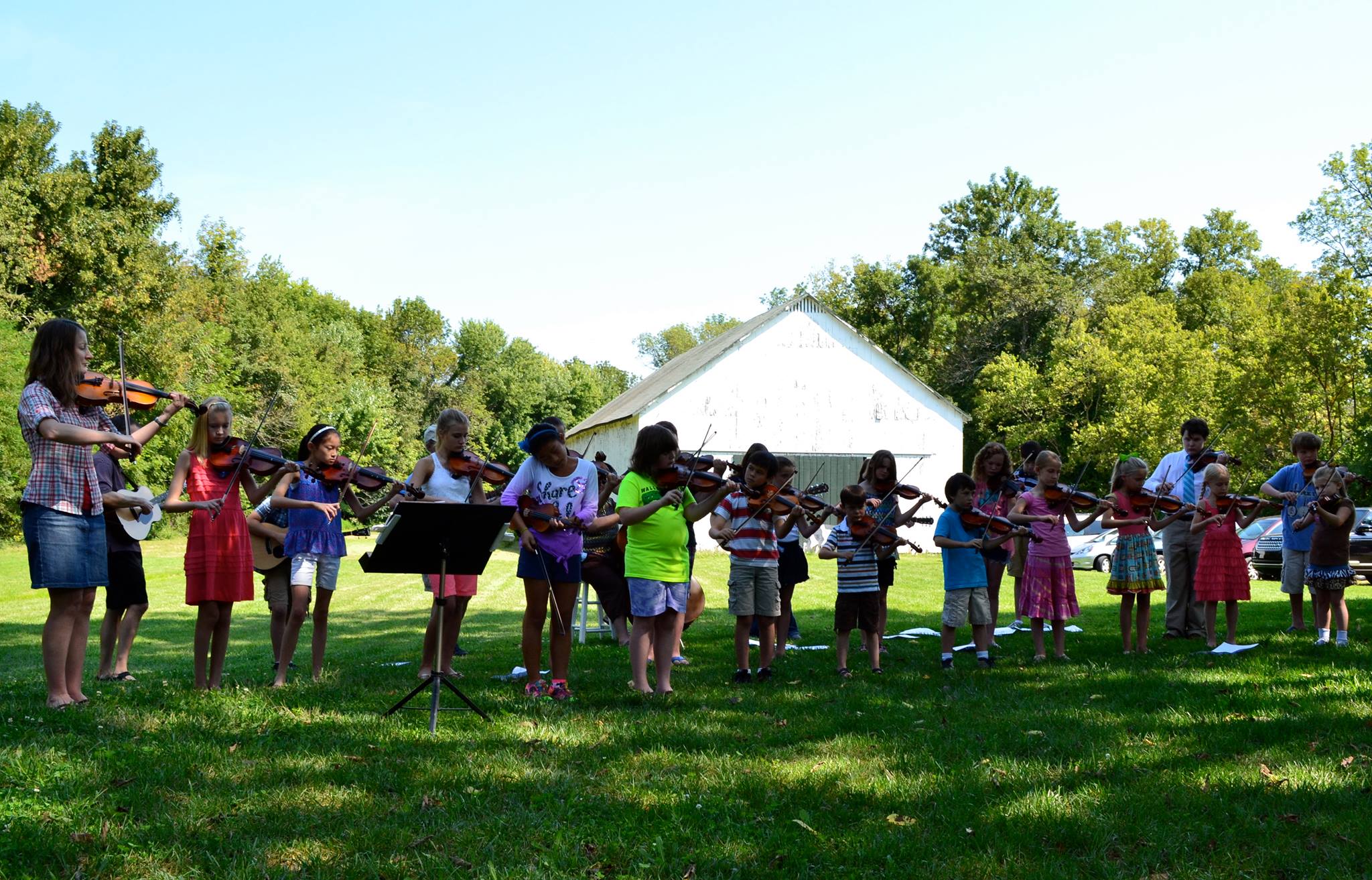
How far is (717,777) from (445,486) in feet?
11.7

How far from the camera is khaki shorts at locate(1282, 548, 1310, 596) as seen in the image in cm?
1016

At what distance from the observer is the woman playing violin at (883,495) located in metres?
9.23

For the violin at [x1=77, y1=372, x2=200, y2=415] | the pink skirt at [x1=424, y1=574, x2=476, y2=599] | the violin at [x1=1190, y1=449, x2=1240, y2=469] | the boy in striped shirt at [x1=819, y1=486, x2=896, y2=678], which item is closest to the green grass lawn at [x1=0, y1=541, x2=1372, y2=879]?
the boy in striped shirt at [x1=819, y1=486, x2=896, y2=678]

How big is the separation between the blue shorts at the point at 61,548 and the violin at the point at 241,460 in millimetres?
1213

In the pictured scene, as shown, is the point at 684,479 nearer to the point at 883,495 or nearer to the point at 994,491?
the point at 883,495

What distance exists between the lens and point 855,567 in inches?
341

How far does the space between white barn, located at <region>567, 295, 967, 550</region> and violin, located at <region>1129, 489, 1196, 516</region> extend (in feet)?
73.5

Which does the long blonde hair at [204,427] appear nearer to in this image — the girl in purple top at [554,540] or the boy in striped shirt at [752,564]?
the girl in purple top at [554,540]

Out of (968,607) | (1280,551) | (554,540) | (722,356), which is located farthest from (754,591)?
(722,356)

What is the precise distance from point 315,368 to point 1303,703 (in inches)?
1993

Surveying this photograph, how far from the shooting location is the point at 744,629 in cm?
809

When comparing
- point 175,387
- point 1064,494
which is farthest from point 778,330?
point 1064,494

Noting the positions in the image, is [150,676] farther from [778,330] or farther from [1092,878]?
[778,330]

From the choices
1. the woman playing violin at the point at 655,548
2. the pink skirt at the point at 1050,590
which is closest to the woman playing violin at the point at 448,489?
the woman playing violin at the point at 655,548
